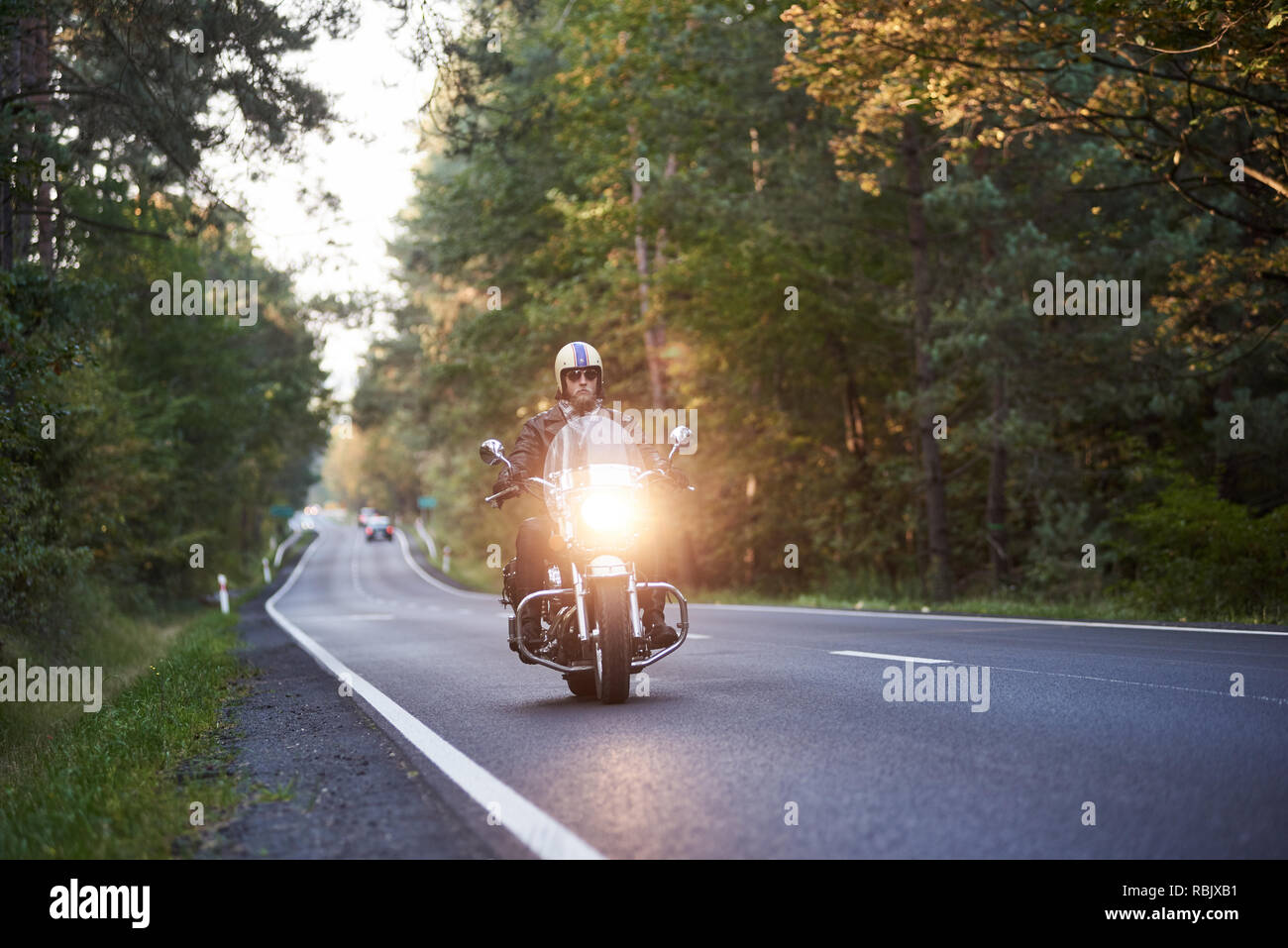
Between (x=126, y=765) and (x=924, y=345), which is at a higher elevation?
(x=924, y=345)

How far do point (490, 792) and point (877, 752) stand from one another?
176 cm

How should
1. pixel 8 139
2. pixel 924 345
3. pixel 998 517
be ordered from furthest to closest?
pixel 998 517 → pixel 924 345 → pixel 8 139

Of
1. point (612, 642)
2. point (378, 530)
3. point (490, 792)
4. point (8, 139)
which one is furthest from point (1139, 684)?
point (378, 530)

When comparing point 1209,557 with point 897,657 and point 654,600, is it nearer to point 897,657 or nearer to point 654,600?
point 897,657

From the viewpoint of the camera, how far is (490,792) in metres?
5.39

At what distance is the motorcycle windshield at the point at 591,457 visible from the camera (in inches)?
303

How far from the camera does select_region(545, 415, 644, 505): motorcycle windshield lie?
25.2 ft

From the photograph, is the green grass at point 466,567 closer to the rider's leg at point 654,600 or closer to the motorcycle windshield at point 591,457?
the rider's leg at point 654,600

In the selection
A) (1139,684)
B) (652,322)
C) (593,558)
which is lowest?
(1139,684)

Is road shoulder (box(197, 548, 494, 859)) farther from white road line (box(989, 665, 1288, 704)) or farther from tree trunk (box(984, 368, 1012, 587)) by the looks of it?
tree trunk (box(984, 368, 1012, 587))

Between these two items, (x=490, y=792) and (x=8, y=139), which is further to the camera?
(x=8, y=139)

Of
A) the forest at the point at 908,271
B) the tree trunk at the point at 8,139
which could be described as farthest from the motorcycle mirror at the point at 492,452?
the tree trunk at the point at 8,139

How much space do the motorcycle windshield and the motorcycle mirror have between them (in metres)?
0.30

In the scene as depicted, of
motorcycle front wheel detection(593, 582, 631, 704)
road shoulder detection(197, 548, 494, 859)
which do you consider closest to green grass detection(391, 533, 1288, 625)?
motorcycle front wheel detection(593, 582, 631, 704)
